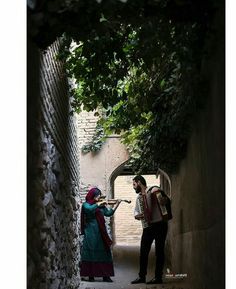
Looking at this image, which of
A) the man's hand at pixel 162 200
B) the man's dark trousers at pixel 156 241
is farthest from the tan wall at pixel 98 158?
the man's dark trousers at pixel 156 241

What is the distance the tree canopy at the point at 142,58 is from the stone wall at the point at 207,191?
0.69ft

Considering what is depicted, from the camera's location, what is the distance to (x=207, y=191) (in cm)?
582

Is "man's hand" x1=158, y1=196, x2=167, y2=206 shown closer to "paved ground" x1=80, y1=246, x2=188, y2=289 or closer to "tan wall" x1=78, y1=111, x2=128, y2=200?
"paved ground" x1=80, y1=246, x2=188, y2=289

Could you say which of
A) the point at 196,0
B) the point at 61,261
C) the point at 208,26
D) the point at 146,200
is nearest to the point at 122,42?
the point at 208,26

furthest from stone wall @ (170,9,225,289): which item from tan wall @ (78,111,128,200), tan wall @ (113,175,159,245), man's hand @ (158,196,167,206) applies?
tan wall @ (113,175,159,245)

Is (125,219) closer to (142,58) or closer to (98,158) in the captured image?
(98,158)

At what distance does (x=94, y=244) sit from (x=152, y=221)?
119cm

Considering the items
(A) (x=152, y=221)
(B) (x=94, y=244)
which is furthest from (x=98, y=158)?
(A) (x=152, y=221)

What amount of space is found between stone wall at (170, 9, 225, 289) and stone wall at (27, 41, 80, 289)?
1.51 metres

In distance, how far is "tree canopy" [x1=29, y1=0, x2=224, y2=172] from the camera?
399 centimetres

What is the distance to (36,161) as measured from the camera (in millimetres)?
4660

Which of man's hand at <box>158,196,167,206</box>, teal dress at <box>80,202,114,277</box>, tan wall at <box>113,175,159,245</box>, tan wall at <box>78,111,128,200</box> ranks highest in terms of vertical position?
tan wall at <box>78,111,128,200</box>

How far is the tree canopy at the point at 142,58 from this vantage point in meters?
3.99

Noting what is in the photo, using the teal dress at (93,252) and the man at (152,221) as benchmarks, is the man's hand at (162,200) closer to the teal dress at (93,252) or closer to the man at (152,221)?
the man at (152,221)
